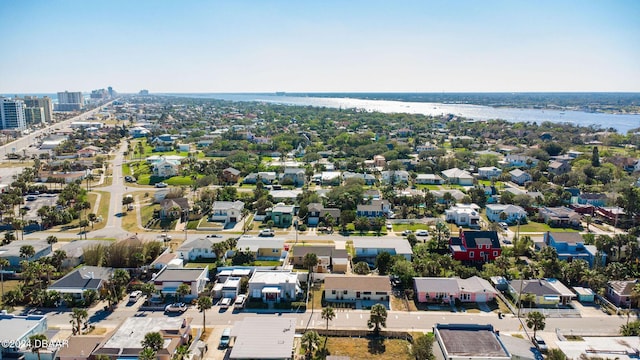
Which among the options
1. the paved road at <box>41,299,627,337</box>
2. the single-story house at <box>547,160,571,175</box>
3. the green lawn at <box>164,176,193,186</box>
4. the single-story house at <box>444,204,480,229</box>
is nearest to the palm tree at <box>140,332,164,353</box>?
the paved road at <box>41,299,627,337</box>

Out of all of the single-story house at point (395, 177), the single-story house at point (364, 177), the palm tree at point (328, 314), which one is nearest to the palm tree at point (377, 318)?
the palm tree at point (328, 314)

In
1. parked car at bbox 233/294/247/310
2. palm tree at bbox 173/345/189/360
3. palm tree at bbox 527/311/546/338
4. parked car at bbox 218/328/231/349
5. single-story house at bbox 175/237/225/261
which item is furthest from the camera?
single-story house at bbox 175/237/225/261

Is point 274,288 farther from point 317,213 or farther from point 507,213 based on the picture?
point 507,213

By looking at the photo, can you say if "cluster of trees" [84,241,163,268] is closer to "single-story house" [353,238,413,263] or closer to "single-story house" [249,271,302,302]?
"single-story house" [249,271,302,302]

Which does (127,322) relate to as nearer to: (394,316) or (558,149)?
(394,316)

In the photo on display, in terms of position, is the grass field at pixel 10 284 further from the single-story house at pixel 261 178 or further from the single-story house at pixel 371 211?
the single-story house at pixel 261 178
